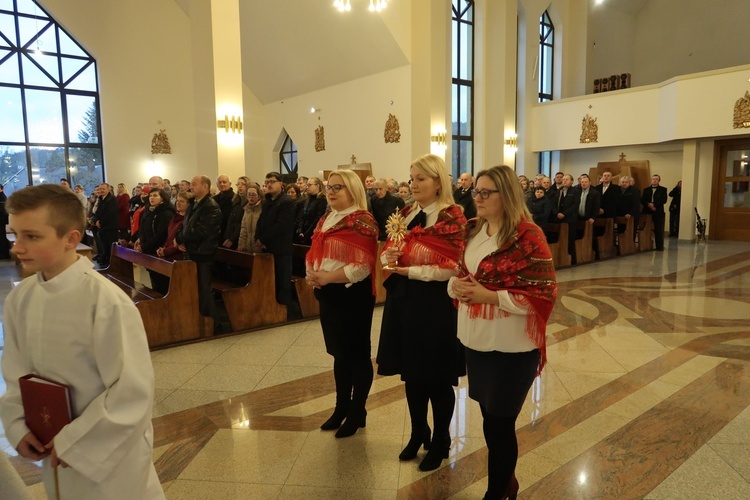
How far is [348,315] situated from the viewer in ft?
9.00

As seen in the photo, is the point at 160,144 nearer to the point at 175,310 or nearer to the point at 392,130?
the point at 392,130

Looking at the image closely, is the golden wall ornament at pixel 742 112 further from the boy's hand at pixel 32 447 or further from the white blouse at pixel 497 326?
the boy's hand at pixel 32 447

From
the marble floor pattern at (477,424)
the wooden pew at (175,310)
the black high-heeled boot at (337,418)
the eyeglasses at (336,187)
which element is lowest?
the marble floor pattern at (477,424)

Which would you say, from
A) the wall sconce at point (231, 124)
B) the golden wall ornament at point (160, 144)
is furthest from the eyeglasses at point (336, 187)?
the golden wall ornament at point (160, 144)

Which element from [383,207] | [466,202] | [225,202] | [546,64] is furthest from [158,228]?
[546,64]

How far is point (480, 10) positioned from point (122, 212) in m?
10.9

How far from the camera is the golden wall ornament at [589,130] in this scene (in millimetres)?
14391

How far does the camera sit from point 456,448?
2.71m

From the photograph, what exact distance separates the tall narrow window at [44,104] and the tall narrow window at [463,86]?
9766 millimetres

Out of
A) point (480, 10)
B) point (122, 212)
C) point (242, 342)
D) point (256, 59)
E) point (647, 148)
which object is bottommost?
point (242, 342)

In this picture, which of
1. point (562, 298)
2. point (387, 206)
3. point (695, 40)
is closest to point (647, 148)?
point (695, 40)

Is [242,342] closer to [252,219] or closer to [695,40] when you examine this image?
[252,219]

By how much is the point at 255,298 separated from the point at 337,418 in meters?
2.43

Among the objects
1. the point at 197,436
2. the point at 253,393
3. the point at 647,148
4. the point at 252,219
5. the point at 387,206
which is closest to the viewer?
the point at 197,436
